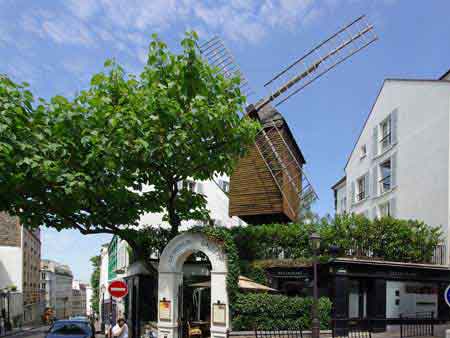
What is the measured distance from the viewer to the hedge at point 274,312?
2033 cm

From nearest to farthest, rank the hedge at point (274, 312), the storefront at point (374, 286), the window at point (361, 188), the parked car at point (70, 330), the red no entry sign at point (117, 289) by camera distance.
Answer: the red no entry sign at point (117, 289)
the parked car at point (70, 330)
the hedge at point (274, 312)
the storefront at point (374, 286)
the window at point (361, 188)

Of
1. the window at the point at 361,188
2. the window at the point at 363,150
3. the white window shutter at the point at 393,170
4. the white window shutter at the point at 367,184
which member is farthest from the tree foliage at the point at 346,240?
the window at the point at 363,150

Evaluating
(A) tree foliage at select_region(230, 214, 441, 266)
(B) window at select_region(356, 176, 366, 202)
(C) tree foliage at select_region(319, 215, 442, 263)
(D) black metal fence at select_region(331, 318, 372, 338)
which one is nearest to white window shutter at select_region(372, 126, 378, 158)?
(B) window at select_region(356, 176, 366, 202)

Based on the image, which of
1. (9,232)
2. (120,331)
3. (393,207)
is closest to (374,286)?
(393,207)

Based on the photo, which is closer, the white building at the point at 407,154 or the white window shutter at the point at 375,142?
the white building at the point at 407,154

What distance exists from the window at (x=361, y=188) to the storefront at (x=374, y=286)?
42.9 ft

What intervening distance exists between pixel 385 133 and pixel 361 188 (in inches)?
260

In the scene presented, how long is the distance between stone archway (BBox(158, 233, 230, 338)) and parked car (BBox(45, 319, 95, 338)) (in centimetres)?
282

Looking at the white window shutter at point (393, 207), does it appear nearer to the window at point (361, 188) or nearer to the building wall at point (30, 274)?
the window at point (361, 188)

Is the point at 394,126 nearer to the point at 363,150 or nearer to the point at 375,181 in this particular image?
the point at 375,181

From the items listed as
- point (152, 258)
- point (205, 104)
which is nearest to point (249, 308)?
point (152, 258)

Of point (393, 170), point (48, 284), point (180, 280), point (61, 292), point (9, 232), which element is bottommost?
point (61, 292)

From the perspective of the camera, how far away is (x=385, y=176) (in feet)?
112

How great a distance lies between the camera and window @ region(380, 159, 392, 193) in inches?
1324
